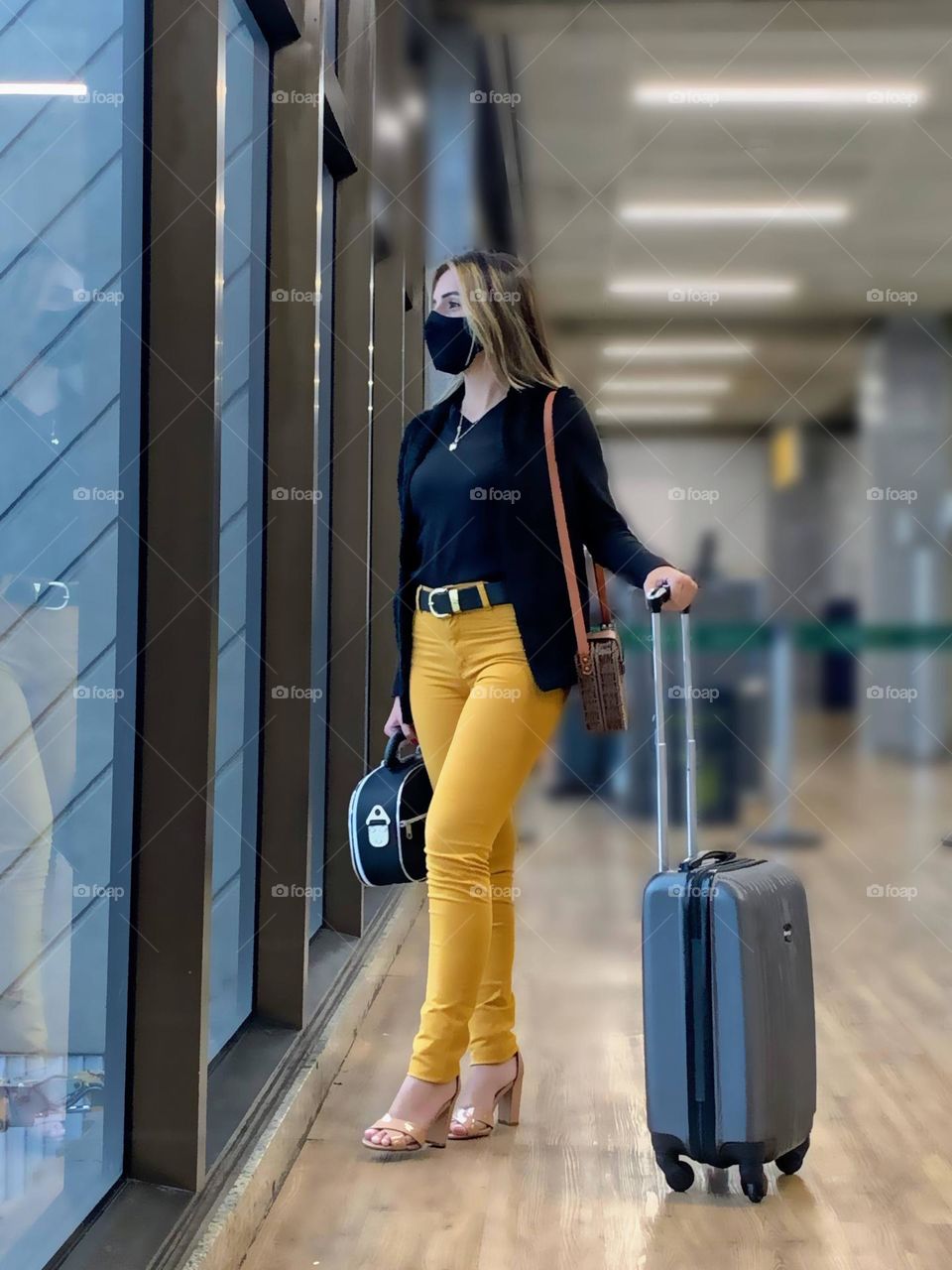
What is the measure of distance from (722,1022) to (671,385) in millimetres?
13332

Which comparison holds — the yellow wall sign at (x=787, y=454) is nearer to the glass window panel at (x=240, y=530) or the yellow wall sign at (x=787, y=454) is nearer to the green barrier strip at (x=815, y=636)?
the green barrier strip at (x=815, y=636)

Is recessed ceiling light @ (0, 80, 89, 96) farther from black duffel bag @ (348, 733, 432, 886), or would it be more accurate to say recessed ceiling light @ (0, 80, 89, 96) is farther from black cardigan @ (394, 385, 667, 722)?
black duffel bag @ (348, 733, 432, 886)

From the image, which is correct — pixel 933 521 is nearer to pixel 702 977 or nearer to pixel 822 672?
pixel 822 672

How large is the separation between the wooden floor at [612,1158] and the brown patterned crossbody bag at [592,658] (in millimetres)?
627

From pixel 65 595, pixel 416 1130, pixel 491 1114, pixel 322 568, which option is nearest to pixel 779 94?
pixel 322 568

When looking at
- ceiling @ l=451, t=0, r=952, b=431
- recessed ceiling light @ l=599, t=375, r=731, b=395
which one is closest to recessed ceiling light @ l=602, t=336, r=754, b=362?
ceiling @ l=451, t=0, r=952, b=431

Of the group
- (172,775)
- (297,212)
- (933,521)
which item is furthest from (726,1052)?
(933,521)

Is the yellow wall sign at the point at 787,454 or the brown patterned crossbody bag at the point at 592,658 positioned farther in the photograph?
the yellow wall sign at the point at 787,454

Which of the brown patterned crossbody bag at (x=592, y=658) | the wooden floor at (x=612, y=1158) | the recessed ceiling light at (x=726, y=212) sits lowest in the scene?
the wooden floor at (x=612, y=1158)

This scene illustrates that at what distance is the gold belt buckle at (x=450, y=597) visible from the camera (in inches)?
79.0

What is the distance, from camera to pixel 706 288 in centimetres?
1134

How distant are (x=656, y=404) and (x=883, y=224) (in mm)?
5907

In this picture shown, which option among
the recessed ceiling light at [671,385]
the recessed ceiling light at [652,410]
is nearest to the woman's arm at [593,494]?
the recessed ceiling light at [671,385]

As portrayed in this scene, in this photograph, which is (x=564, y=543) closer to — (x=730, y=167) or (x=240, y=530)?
(x=240, y=530)
